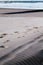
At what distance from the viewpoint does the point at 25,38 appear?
1.86 metres

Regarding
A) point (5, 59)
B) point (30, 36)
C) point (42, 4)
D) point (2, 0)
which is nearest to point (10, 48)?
point (5, 59)

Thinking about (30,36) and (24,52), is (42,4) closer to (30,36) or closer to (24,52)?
(30,36)

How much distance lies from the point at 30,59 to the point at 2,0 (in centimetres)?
450

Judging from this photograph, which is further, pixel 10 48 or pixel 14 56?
pixel 10 48

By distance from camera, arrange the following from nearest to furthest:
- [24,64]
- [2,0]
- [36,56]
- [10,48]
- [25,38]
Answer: [24,64]
[36,56]
[10,48]
[25,38]
[2,0]

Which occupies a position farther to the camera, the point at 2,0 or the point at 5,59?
the point at 2,0

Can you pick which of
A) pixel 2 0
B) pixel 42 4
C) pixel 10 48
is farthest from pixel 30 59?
pixel 2 0

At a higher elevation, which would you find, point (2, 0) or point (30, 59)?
point (2, 0)

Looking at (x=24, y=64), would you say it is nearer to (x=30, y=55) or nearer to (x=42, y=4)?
(x=30, y=55)

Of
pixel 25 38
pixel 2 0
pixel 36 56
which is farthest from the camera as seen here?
pixel 2 0

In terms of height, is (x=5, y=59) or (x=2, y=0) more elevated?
(x=2, y=0)

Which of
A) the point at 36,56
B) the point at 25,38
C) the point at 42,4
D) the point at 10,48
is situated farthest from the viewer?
the point at 42,4

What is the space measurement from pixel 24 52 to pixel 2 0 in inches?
172

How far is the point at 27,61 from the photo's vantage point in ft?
3.85
